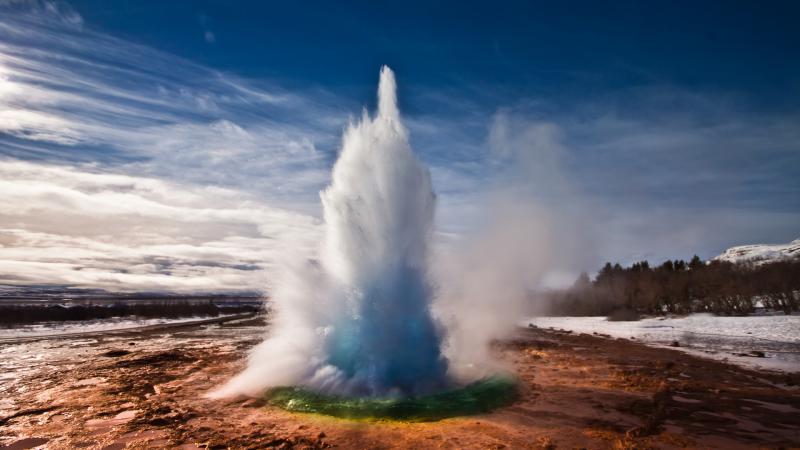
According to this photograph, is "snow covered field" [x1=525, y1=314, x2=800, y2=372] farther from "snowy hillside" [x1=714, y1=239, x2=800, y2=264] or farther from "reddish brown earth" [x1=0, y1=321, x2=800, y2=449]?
"snowy hillside" [x1=714, y1=239, x2=800, y2=264]

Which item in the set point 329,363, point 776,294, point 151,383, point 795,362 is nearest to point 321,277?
point 329,363

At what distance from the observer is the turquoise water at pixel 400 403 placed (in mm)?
9211

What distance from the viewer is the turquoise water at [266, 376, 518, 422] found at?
9.21 m

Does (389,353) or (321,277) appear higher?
(321,277)

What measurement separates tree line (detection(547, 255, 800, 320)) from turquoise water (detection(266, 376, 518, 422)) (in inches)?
1890

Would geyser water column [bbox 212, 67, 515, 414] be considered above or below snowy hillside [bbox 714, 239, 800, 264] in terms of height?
below

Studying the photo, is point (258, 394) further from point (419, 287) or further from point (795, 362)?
point (795, 362)

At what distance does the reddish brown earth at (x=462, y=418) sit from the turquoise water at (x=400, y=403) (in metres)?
0.44

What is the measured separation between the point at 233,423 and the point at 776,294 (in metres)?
59.8

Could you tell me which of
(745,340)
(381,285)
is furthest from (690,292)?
(381,285)

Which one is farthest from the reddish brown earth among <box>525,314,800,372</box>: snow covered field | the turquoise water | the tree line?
the tree line

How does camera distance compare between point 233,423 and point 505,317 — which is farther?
point 505,317

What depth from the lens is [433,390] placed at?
36.6ft

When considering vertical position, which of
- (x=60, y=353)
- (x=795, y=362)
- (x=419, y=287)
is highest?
(x=419, y=287)
